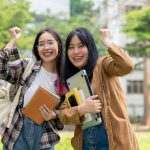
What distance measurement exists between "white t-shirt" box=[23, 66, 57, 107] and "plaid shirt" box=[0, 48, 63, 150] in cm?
3

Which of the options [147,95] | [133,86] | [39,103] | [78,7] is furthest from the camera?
[78,7]

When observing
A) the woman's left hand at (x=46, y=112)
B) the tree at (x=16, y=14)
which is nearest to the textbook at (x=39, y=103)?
the woman's left hand at (x=46, y=112)

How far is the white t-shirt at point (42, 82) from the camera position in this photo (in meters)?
3.04

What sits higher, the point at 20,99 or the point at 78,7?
the point at 20,99

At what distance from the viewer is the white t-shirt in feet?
9.96

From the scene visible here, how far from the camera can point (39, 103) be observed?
2.93m

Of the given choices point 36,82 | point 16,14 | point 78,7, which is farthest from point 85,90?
point 78,7

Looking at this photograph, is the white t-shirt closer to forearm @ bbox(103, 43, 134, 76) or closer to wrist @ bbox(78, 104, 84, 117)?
wrist @ bbox(78, 104, 84, 117)

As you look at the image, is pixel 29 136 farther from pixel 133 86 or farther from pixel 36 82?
pixel 133 86

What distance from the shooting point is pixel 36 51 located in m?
3.15

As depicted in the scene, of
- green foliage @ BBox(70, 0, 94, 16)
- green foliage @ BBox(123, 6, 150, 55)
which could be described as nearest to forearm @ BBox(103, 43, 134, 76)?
green foliage @ BBox(123, 6, 150, 55)

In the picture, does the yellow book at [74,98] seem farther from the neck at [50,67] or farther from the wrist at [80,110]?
the neck at [50,67]

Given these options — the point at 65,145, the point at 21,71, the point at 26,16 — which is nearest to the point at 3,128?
the point at 21,71

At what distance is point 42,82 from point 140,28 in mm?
14307
